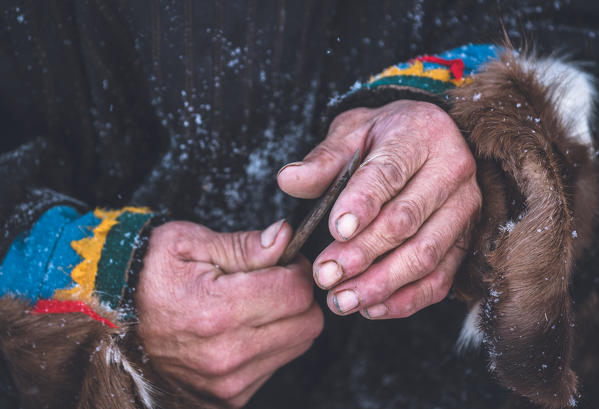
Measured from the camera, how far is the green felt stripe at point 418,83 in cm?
87

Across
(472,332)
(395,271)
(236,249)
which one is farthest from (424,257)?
(236,249)

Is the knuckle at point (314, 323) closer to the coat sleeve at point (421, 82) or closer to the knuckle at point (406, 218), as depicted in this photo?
the knuckle at point (406, 218)

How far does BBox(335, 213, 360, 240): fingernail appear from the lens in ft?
2.09

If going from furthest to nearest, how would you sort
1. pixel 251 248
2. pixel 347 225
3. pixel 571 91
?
pixel 571 91, pixel 251 248, pixel 347 225

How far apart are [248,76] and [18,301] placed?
71 cm

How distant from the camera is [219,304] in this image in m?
0.80

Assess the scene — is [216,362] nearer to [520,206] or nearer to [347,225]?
[347,225]

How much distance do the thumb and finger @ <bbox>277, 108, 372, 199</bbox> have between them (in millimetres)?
111

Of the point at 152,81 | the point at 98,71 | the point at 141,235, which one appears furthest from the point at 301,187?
the point at 98,71

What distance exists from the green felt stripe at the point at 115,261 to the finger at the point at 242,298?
0.14 m

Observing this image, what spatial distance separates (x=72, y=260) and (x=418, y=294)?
70cm

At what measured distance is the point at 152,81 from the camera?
96 cm

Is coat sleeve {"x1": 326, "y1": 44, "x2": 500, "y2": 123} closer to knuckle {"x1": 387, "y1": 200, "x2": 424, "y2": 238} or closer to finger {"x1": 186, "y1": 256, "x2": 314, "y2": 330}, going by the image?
knuckle {"x1": 387, "y1": 200, "x2": 424, "y2": 238}

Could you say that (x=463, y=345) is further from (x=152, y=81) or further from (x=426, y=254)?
(x=152, y=81)
